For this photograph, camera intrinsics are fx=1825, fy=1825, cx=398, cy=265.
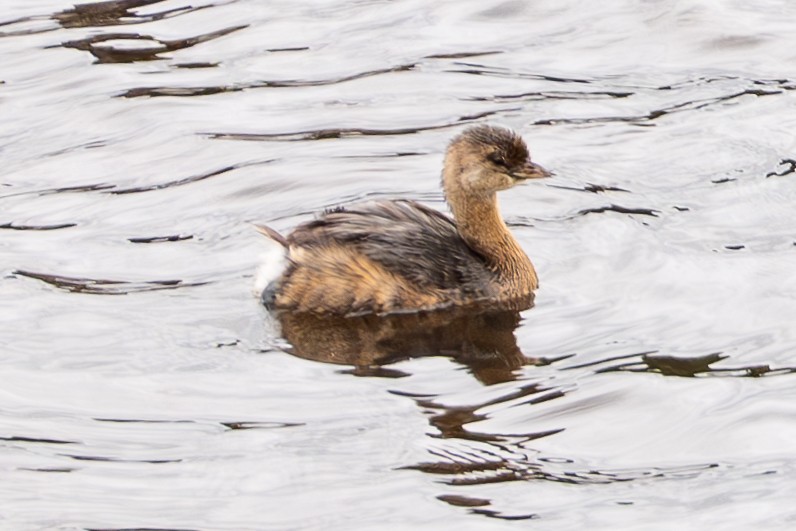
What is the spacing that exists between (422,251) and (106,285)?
60.3 inches

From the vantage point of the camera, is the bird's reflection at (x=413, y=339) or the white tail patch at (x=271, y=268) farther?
the white tail patch at (x=271, y=268)

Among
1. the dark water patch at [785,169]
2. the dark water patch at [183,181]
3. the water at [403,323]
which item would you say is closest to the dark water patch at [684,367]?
the water at [403,323]

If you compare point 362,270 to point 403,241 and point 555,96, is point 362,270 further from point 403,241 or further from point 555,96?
point 555,96

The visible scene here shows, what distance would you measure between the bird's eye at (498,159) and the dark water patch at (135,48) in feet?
14.0

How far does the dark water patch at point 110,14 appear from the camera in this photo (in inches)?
519

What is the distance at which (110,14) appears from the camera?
1332 cm

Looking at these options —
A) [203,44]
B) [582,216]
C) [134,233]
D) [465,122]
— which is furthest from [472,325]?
[203,44]

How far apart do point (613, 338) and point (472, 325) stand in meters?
0.75

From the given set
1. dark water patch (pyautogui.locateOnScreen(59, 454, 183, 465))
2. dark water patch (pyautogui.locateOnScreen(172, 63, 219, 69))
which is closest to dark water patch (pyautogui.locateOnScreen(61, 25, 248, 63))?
dark water patch (pyautogui.locateOnScreen(172, 63, 219, 69))

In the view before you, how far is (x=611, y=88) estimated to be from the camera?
38.1 feet

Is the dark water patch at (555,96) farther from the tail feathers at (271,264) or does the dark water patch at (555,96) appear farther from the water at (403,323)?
the tail feathers at (271,264)

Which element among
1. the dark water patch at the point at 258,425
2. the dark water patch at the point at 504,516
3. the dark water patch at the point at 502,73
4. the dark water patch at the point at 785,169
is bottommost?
the dark water patch at the point at 504,516

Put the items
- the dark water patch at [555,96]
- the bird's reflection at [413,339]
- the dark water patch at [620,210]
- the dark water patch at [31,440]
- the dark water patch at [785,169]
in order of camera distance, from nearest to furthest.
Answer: the dark water patch at [31,440] → the bird's reflection at [413,339] → the dark water patch at [620,210] → the dark water patch at [785,169] → the dark water patch at [555,96]

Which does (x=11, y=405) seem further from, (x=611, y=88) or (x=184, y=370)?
(x=611, y=88)
